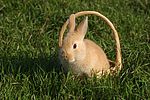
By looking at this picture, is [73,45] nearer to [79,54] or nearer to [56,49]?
[79,54]

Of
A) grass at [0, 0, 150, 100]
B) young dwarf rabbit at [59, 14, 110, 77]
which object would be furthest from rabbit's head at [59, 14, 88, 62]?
grass at [0, 0, 150, 100]

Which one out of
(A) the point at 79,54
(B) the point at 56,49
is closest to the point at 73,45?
(A) the point at 79,54

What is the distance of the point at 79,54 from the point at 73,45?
0.14 meters

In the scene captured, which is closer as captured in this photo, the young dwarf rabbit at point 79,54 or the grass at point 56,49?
the young dwarf rabbit at point 79,54

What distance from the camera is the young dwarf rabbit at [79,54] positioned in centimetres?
296

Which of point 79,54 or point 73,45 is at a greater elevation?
point 73,45

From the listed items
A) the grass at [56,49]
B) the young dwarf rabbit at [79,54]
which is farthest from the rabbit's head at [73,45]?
the grass at [56,49]

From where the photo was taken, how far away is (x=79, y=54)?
3010 millimetres

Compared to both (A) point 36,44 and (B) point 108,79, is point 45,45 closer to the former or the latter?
(A) point 36,44

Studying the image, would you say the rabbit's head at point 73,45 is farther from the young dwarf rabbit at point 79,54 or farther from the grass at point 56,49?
the grass at point 56,49

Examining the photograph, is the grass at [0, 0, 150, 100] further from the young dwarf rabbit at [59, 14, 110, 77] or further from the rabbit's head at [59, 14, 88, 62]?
the rabbit's head at [59, 14, 88, 62]

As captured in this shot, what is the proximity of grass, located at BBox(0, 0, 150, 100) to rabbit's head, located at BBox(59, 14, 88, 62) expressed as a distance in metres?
0.27

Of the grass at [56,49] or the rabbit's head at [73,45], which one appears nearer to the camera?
the rabbit's head at [73,45]

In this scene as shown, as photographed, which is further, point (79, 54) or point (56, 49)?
point (56, 49)
